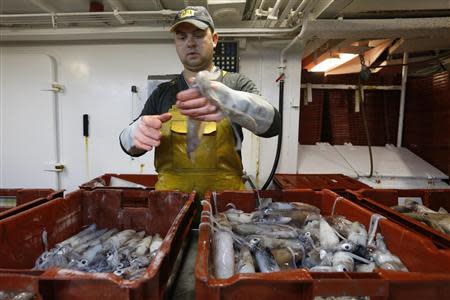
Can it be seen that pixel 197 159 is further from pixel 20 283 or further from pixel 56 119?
pixel 56 119

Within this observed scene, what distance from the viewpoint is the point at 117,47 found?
7.94 ft

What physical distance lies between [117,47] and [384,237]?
8.09 feet

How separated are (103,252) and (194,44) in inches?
33.2

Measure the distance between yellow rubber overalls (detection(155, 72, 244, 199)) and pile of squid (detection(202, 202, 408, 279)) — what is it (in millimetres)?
230

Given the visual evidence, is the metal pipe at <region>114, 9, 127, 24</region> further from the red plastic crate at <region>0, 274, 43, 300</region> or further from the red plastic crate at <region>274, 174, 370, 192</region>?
the red plastic crate at <region>0, 274, 43, 300</region>

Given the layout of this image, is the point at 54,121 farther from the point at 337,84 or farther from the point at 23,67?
the point at 337,84

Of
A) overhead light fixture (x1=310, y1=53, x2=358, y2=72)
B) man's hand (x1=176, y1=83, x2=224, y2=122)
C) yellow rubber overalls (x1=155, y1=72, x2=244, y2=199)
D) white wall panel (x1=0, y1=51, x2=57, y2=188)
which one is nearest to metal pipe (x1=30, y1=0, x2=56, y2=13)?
white wall panel (x1=0, y1=51, x2=57, y2=188)

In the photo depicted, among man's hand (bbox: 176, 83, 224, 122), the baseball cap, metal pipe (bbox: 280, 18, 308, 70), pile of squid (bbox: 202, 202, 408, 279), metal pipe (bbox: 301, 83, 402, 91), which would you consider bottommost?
pile of squid (bbox: 202, 202, 408, 279)

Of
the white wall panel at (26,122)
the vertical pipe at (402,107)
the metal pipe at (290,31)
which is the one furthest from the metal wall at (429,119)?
the white wall panel at (26,122)

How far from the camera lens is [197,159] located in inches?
45.4

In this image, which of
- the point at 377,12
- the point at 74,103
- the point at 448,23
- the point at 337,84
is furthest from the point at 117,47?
the point at 448,23

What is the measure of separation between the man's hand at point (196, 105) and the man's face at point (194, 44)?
0.45 m

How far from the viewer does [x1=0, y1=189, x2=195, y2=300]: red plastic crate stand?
47 centimetres

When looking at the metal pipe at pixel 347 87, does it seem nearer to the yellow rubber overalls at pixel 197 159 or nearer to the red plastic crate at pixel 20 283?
the yellow rubber overalls at pixel 197 159
